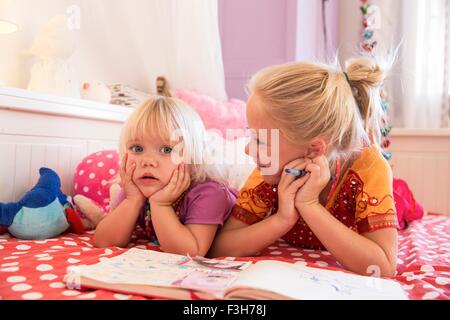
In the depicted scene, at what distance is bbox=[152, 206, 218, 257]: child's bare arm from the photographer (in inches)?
38.3

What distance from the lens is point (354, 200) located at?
1.02 meters

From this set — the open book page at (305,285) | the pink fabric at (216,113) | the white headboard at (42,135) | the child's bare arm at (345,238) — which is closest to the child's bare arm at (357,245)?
the child's bare arm at (345,238)

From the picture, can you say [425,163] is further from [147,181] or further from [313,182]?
[147,181]

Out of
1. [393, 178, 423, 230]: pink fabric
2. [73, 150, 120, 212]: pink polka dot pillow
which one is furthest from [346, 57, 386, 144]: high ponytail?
[73, 150, 120, 212]: pink polka dot pillow

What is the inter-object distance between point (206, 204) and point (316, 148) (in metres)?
0.28

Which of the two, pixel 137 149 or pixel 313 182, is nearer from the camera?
pixel 313 182

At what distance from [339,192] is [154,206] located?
43 cm

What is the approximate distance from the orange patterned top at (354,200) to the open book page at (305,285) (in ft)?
0.64

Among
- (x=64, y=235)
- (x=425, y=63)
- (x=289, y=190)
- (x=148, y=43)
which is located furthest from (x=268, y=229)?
(x=425, y=63)

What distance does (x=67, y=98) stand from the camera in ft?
4.75

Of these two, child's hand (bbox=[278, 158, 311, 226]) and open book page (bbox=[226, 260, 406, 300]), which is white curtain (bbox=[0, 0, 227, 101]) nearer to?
child's hand (bbox=[278, 158, 311, 226])

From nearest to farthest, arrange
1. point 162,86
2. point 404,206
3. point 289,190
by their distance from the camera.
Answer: point 289,190 → point 404,206 → point 162,86

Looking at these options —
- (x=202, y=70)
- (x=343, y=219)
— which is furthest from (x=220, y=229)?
(x=202, y=70)

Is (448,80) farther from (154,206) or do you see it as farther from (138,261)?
(138,261)
